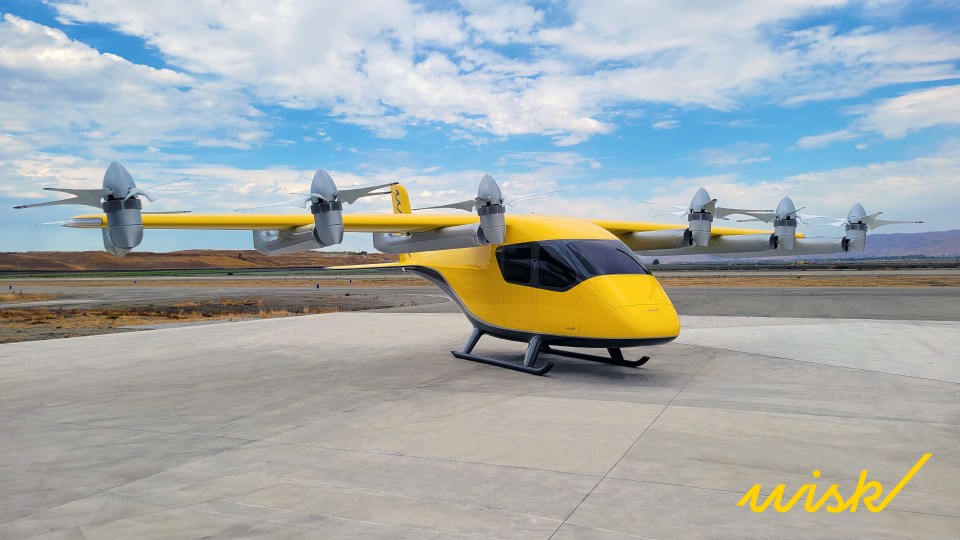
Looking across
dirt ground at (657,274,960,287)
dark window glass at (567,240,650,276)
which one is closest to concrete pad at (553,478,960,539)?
dark window glass at (567,240,650,276)

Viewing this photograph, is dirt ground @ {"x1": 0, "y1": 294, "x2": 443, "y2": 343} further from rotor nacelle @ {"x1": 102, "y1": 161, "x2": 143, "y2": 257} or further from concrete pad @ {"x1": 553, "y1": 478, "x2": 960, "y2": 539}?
concrete pad @ {"x1": 553, "y1": 478, "x2": 960, "y2": 539}

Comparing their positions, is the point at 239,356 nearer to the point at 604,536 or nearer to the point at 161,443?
the point at 161,443

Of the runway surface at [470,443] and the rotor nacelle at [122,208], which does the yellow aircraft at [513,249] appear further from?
the runway surface at [470,443]

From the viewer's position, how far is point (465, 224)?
1289 centimetres

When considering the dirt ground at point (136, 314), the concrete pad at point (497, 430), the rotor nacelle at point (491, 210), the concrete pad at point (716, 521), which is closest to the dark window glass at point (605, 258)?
the rotor nacelle at point (491, 210)

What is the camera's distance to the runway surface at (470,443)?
4.63 m

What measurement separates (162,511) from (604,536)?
3400 mm

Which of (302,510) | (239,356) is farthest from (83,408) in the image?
(302,510)

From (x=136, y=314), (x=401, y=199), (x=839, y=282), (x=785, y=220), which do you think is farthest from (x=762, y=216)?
(x=839, y=282)

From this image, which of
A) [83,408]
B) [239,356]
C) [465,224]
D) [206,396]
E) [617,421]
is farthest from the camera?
[239,356]

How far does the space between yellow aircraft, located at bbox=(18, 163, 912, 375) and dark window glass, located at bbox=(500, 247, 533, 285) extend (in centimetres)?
2

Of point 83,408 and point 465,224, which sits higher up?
point 465,224

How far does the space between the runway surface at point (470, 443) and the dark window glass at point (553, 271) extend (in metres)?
1.66

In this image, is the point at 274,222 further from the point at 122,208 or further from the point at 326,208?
the point at 122,208
